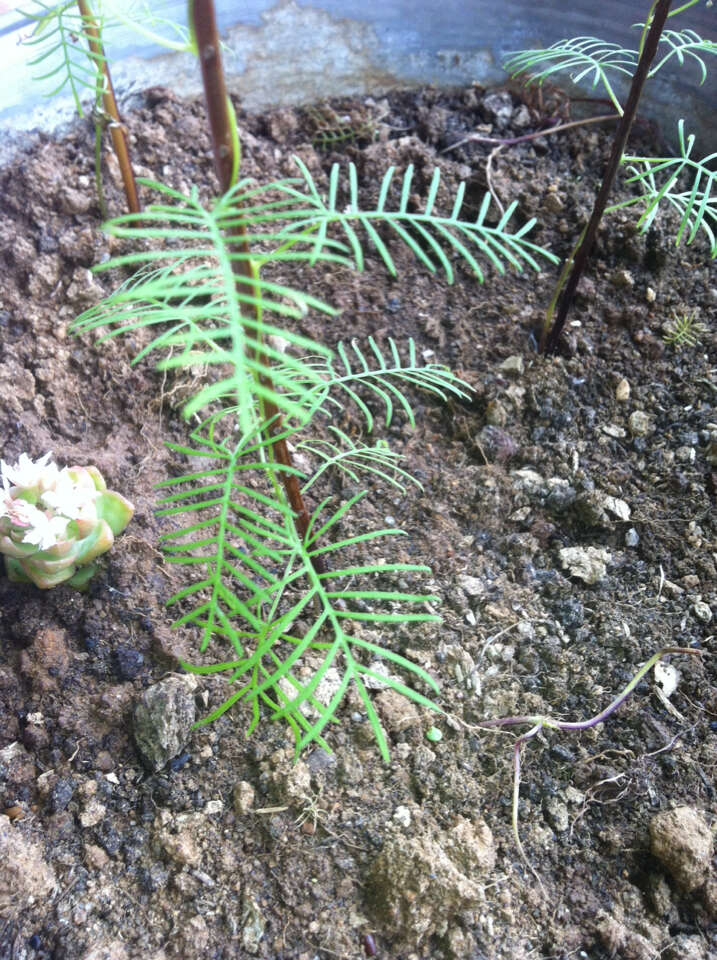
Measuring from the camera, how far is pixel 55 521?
3.14ft

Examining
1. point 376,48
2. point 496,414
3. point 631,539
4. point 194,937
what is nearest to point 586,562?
point 631,539

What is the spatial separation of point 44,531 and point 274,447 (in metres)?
0.35

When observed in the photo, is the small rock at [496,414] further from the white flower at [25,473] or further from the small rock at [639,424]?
the white flower at [25,473]

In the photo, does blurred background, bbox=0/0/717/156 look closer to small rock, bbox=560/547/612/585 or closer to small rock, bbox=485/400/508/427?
small rock, bbox=485/400/508/427

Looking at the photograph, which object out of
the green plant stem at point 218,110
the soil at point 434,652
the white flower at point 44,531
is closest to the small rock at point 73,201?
the soil at point 434,652

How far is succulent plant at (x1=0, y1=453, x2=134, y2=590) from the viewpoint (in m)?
0.96

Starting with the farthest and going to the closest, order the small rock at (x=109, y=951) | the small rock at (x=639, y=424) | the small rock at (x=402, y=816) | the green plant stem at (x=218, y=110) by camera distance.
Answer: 1. the small rock at (x=639, y=424)
2. the small rock at (x=402, y=816)
3. the small rock at (x=109, y=951)
4. the green plant stem at (x=218, y=110)

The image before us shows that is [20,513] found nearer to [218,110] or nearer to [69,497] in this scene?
[69,497]

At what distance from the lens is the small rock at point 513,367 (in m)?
1.38

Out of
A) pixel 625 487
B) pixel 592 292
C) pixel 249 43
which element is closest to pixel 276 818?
pixel 625 487

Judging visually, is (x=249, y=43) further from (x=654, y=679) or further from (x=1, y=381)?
(x=654, y=679)

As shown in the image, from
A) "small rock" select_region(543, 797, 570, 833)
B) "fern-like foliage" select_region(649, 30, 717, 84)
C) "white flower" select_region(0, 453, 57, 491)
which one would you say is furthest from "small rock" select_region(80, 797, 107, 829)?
"fern-like foliage" select_region(649, 30, 717, 84)

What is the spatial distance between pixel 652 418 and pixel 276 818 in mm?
955

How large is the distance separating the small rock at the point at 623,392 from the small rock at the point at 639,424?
4 cm
